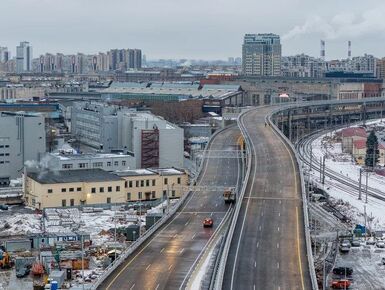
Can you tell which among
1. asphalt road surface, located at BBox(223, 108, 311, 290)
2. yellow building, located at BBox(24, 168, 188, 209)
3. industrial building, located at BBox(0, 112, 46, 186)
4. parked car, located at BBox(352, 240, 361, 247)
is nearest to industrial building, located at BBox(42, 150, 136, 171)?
yellow building, located at BBox(24, 168, 188, 209)

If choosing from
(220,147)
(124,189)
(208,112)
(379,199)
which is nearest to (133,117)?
(220,147)

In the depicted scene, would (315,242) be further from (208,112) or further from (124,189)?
(208,112)

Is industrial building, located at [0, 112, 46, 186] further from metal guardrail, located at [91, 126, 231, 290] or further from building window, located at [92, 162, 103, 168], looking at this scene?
metal guardrail, located at [91, 126, 231, 290]

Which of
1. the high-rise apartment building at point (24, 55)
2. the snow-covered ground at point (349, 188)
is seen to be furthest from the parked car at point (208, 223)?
the high-rise apartment building at point (24, 55)

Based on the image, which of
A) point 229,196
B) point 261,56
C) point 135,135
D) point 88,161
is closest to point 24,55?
point 261,56

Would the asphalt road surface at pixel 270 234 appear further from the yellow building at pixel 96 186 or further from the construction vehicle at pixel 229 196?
the yellow building at pixel 96 186

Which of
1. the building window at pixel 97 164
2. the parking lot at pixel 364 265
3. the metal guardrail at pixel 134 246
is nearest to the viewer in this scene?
the metal guardrail at pixel 134 246

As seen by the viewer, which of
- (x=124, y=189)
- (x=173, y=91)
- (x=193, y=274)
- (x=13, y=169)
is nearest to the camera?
(x=193, y=274)

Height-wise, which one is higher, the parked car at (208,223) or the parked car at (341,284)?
the parked car at (208,223)

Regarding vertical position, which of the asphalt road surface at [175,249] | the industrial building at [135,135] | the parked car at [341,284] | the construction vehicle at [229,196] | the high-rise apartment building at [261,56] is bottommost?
the parked car at [341,284]
